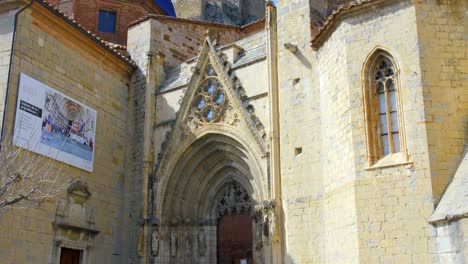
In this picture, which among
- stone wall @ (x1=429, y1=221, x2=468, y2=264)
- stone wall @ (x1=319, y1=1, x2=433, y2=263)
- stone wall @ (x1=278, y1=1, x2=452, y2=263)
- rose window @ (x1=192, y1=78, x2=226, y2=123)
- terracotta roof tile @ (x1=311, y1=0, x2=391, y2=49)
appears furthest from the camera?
rose window @ (x1=192, y1=78, x2=226, y2=123)

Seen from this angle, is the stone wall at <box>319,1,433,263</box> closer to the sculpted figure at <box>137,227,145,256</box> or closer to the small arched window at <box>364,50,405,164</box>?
the small arched window at <box>364,50,405,164</box>

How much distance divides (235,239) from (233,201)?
2.86ft

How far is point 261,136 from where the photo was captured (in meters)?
12.1

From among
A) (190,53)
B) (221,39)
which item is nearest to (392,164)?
(190,53)

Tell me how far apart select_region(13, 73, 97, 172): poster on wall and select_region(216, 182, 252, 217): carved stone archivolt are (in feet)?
10.1

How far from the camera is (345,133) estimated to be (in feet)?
32.8

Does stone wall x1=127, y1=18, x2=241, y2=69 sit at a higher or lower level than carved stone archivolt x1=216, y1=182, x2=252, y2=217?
higher

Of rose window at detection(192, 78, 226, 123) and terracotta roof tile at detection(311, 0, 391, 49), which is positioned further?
rose window at detection(192, 78, 226, 123)

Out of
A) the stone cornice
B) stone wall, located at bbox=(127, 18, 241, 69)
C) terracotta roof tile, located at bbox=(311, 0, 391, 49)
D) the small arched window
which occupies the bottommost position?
the small arched window

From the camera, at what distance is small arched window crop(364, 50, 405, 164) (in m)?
9.58

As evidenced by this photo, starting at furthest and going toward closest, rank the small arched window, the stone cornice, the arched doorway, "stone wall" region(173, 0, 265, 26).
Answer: "stone wall" region(173, 0, 265, 26), the arched doorway, the stone cornice, the small arched window

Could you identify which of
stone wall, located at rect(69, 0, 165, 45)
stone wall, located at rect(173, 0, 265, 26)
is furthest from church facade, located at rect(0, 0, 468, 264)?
stone wall, located at rect(173, 0, 265, 26)

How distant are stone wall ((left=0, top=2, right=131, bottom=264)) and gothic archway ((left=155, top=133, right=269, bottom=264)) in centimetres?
124

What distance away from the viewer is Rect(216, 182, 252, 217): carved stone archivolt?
13328 millimetres
